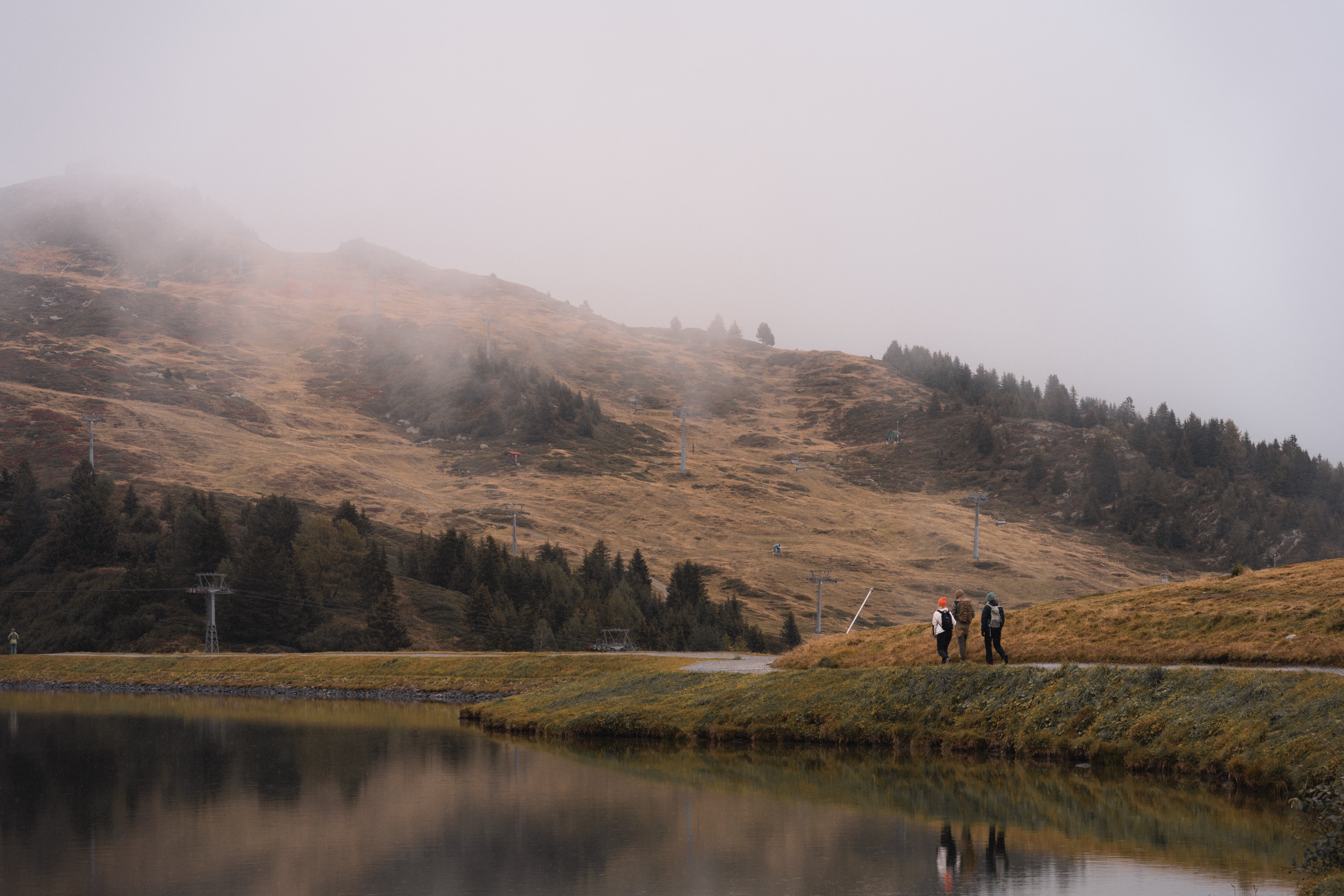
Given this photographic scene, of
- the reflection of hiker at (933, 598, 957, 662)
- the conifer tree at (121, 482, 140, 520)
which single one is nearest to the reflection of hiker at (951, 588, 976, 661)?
the reflection of hiker at (933, 598, 957, 662)

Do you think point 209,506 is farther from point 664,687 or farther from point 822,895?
point 822,895

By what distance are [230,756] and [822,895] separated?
30465 mm

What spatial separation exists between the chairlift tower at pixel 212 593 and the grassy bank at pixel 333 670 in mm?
11371

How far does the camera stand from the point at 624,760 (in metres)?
37.8

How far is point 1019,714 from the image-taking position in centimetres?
3522

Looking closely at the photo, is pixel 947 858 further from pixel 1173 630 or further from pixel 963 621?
pixel 1173 630

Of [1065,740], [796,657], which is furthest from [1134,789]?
[796,657]

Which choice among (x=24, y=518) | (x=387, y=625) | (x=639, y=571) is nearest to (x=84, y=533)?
(x=24, y=518)

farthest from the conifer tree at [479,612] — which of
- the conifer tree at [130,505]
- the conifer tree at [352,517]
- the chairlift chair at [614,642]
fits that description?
the conifer tree at [130,505]

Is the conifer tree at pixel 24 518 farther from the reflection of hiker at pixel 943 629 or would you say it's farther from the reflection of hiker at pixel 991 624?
the reflection of hiker at pixel 991 624

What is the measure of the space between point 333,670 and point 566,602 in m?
67.2

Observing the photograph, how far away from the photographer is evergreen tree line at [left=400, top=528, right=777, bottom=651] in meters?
141

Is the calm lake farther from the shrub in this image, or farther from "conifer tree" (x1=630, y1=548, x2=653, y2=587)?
"conifer tree" (x1=630, y1=548, x2=653, y2=587)

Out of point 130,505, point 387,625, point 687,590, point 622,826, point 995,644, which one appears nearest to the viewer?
point 622,826
